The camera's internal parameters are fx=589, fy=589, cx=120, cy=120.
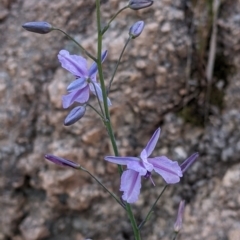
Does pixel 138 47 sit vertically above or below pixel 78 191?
above

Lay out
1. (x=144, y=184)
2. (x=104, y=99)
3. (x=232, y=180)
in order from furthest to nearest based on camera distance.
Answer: (x=144, y=184)
(x=232, y=180)
(x=104, y=99)

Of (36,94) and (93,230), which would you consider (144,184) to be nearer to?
(93,230)

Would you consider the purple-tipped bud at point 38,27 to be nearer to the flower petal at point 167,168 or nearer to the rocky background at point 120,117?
the flower petal at point 167,168

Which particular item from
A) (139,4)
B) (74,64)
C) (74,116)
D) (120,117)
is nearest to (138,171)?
(74,116)

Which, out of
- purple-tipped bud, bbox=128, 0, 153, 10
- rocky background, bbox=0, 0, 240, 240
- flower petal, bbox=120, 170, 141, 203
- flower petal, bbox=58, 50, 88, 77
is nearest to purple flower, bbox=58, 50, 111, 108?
flower petal, bbox=58, 50, 88, 77

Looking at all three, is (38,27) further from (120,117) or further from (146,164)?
(120,117)

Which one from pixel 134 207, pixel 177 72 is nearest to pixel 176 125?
pixel 177 72
